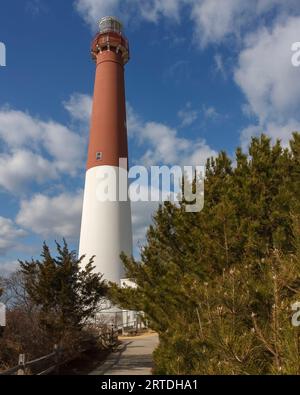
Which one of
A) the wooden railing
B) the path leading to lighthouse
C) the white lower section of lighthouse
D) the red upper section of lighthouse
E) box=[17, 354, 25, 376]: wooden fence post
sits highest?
the red upper section of lighthouse

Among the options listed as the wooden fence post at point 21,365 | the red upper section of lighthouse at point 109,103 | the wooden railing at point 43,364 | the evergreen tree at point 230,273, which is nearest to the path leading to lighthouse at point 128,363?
the wooden railing at point 43,364

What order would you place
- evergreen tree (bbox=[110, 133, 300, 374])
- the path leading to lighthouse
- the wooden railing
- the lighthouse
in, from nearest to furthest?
evergreen tree (bbox=[110, 133, 300, 374]) → the wooden railing → the path leading to lighthouse → the lighthouse

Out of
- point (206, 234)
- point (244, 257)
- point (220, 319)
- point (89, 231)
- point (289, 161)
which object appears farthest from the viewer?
point (89, 231)

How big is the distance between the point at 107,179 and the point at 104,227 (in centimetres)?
319

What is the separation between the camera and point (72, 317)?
1423cm

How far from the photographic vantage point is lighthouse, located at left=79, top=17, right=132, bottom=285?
85.9 ft

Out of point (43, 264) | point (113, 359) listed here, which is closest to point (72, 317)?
point (43, 264)

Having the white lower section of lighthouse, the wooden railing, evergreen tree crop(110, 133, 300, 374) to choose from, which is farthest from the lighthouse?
evergreen tree crop(110, 133, 300, 374)

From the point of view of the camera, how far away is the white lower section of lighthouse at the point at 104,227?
26000 mm

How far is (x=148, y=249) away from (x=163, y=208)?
5.05ft

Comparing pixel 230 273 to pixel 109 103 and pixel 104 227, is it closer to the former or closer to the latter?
pixel 104 227

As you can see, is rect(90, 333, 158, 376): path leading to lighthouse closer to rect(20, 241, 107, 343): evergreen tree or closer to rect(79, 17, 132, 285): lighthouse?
rect(20, 241, 107, 343): evergreen tree

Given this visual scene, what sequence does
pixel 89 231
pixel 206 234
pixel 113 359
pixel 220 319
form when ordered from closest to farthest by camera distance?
pixel 220 319
pixel 206 234
pixel 113 359
pixel 89 231
